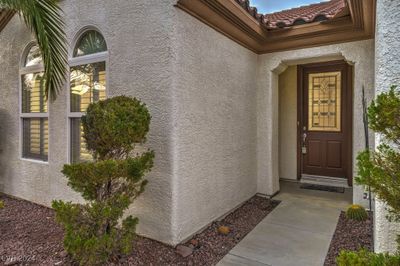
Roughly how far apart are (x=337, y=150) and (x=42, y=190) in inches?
296

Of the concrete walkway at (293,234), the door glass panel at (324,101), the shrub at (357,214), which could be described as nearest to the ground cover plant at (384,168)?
the concrete walkway at (293,234)

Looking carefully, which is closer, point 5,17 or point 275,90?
point 5,17

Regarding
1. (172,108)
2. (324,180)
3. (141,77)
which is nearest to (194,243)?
(172,108)

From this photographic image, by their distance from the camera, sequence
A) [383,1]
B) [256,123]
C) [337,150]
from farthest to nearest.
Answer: [337,150] < [256,123] < [383,1]

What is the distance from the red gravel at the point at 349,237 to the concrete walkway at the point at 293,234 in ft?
0.28

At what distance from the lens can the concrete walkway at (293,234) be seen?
364cm

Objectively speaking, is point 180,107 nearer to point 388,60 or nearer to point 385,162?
point 388,60

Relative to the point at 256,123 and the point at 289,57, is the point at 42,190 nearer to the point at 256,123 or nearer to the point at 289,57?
the point at 256,123

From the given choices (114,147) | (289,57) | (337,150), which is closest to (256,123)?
(289,57)

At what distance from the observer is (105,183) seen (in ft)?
10.6

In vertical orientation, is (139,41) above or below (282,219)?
above

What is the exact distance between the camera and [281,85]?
25.6 ft

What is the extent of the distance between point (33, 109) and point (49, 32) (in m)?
2.08

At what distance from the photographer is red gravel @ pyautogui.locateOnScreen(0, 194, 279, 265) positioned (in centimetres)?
350
